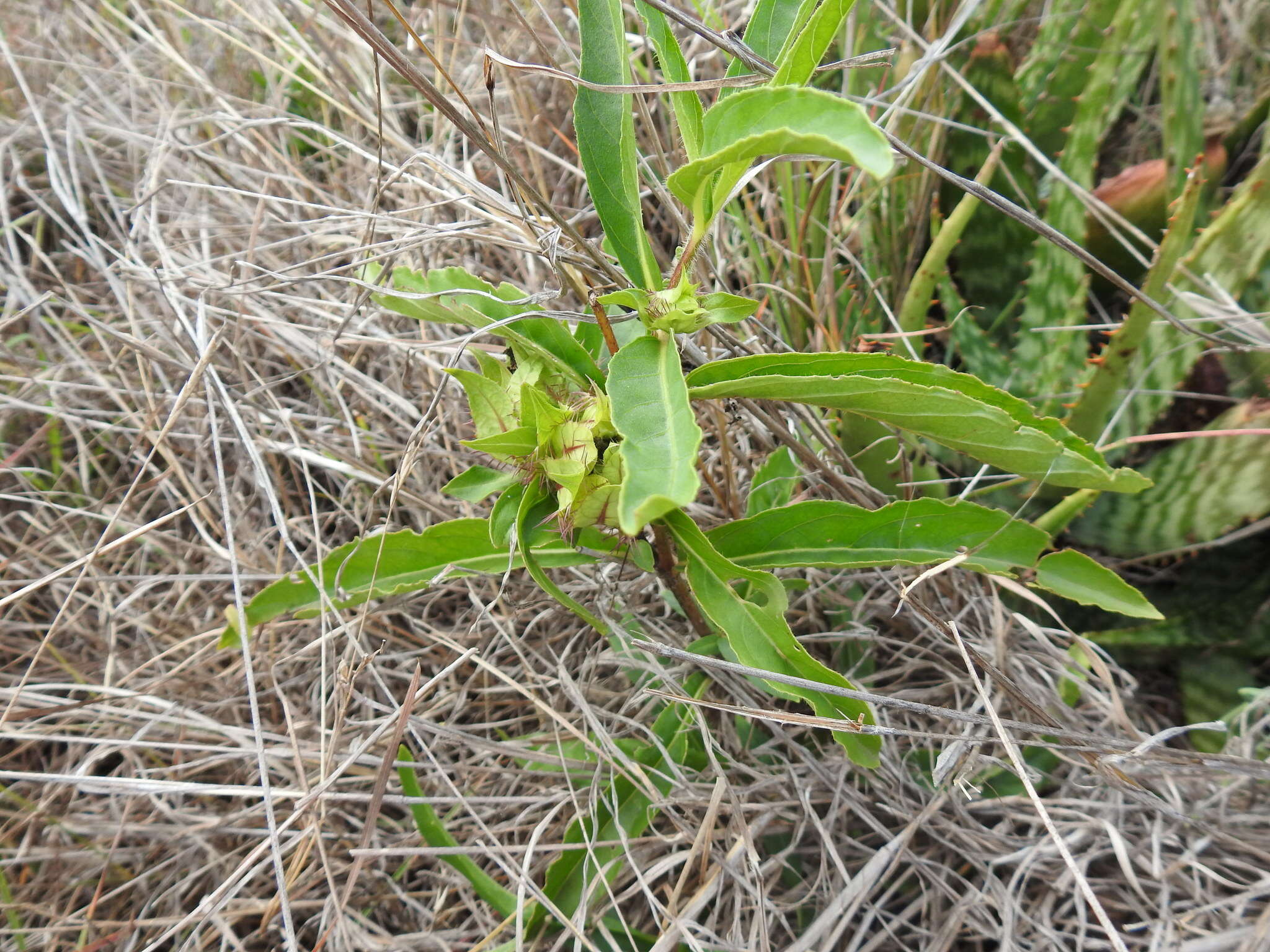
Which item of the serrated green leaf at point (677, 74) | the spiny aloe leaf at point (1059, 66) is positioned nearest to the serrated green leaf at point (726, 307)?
the serrated green leaf at point (677, 74)

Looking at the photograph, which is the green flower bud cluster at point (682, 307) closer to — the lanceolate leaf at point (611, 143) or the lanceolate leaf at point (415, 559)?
the lanceolate leaf at point (611, 143)

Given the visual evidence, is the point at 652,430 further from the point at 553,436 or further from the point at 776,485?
the point at 776,485

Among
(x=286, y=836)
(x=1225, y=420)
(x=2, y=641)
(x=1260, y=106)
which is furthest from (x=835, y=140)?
(x=2, y=641)

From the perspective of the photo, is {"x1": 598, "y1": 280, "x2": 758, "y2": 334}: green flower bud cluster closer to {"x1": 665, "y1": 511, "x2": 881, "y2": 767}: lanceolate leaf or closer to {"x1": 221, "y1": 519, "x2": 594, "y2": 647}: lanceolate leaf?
{"x1": 665, "y1": 511, "x2": 881, "y2": 767}: lanceolate leaf

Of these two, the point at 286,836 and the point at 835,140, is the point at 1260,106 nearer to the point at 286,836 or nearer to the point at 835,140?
the point at 835,140

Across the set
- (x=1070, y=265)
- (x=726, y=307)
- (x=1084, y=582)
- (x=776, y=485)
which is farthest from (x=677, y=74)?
(x=1070, y=265)

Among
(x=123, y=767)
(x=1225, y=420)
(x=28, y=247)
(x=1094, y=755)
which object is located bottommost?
(x=123, y=767)
